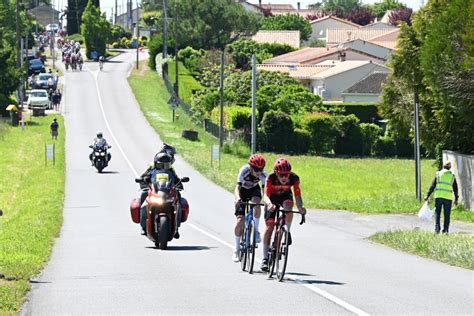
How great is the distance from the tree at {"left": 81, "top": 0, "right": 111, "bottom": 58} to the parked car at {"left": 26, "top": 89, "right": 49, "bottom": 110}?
144 feet

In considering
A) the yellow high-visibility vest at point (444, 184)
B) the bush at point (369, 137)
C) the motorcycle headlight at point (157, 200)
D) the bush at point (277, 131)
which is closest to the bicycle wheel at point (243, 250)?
the motorcycle headlight at point (157, 200)

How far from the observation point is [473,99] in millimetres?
38812

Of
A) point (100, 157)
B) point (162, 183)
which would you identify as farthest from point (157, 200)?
point (100, 157)

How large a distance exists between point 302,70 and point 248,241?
96550mm

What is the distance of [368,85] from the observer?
101125 mm

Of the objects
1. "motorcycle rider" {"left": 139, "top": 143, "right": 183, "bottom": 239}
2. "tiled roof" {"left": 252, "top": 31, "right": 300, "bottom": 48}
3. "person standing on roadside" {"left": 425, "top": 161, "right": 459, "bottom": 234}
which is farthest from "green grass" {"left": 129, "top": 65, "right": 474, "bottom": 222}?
"tiled roof" {"left": 252, "top": 31, "right": 300, "bottom": 48}

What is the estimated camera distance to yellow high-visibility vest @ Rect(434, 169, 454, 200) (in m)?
27.8

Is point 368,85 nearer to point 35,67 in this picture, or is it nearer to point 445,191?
point 35,67

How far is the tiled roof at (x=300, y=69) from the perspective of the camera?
11019 centimetres

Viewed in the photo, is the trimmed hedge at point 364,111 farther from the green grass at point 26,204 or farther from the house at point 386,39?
the house at point 386,39

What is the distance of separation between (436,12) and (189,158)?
19704mm

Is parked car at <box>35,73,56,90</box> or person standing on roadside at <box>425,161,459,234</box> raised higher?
parked car at <box>35,73,56,90</box>

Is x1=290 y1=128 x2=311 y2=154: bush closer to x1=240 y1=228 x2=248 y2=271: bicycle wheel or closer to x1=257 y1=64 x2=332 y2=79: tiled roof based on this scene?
x1=257 y1=64 x2=332 y2=79: tiled roof

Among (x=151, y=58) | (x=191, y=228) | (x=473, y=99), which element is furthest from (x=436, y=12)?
(x=151, y=58)
